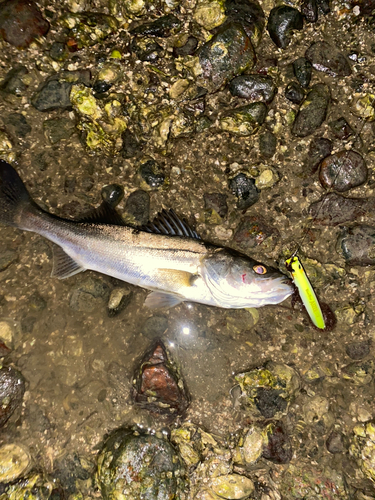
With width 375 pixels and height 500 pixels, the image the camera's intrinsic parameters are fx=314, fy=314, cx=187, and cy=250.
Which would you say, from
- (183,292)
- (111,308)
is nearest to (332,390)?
(183,292)

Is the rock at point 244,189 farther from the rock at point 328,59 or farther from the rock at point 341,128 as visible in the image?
the rock at point 328,59

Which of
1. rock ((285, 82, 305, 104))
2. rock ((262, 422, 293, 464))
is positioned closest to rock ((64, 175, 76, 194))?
rock ((285, 82, 305, 104))

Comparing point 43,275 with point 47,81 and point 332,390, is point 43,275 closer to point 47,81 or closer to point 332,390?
point 47,81

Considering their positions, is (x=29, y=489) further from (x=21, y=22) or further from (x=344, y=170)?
(x=21, y=22)

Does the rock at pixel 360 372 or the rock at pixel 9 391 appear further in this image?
the rock at pixel 360 372

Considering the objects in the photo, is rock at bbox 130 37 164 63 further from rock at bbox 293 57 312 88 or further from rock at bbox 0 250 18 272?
rock at bbox 0 250 18 272

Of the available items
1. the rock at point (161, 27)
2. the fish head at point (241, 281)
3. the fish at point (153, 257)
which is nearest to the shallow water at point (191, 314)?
the fish at point (153, 257)
